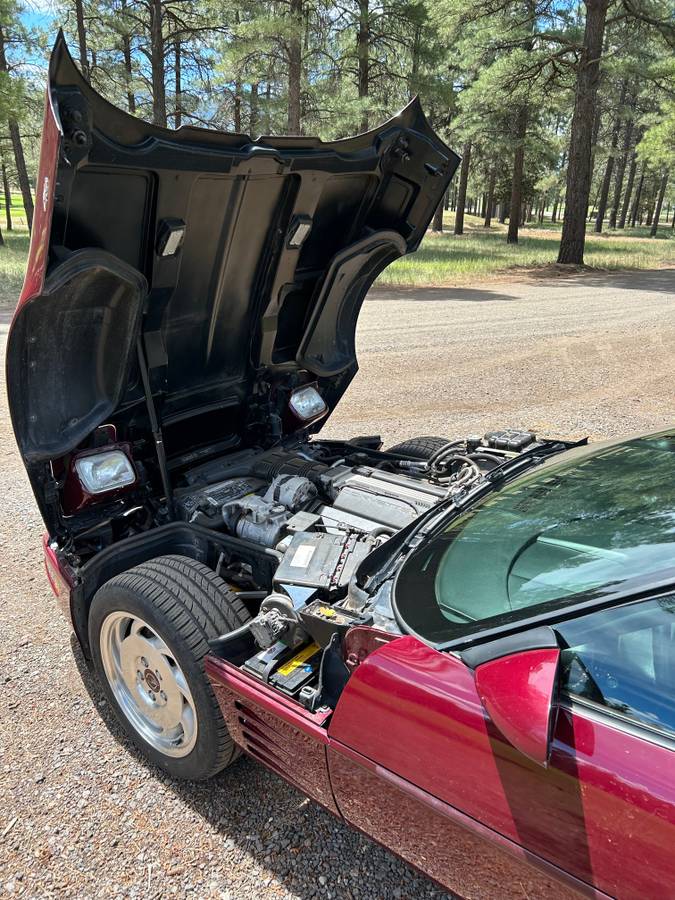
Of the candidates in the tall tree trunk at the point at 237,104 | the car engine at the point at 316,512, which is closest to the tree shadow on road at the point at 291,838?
the car engine at the point at 316,512

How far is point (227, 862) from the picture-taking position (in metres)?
2.12

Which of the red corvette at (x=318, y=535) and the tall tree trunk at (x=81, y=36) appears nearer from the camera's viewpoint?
the red corvette at (x=318, y=535)

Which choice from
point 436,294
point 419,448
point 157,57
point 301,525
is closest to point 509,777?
point 301,525

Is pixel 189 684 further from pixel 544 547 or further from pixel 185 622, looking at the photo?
pixel 544 547

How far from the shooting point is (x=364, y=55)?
20.3m

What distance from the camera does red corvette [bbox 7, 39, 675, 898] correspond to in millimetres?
1406

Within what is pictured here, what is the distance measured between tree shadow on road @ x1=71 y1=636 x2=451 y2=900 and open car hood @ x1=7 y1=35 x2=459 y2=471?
Result: 4.80ft

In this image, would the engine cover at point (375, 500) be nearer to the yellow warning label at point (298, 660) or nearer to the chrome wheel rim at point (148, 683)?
the yellow warning label at point (298, 660)

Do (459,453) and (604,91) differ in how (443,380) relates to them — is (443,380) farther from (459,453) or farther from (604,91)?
(604,91)

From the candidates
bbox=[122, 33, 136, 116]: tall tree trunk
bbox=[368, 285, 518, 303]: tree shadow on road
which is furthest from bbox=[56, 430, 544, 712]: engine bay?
bbox=[122, 33, 136, 116]: tall tree trunk

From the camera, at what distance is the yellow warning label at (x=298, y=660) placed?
83.3 inches

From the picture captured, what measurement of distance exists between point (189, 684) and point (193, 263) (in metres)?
1.90

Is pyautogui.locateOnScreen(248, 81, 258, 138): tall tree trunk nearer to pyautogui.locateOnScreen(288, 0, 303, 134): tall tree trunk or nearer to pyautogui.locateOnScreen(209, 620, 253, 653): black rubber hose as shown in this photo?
pyautogui.locateOnScreen(288, 0, 303, 134): tall tree trunk

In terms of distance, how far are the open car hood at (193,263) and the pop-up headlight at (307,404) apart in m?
0.09
